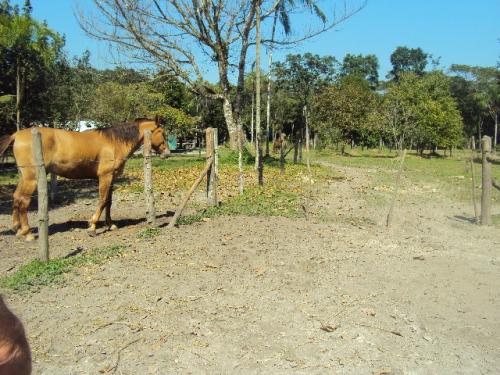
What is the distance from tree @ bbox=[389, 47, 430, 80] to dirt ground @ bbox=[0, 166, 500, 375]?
86455mm

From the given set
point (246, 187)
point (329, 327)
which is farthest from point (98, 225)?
point (329, 327)

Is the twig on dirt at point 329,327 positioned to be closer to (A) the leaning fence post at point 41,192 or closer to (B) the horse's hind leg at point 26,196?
(A) the leaning fence post at point 41,192

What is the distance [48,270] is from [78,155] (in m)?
2.90

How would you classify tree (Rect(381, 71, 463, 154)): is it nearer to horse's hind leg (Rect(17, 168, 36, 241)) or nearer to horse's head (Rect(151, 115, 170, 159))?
horse's head (Rect(151, 115, 170, 159))

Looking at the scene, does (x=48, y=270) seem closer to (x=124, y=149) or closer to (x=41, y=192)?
(x=41, y=192)

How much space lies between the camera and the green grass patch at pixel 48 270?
5551 mm

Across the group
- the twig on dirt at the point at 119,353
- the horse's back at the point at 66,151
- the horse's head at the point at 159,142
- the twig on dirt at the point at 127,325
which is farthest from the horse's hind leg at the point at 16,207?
the twig on dirt at the point at 119,353

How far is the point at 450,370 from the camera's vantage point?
152 inches

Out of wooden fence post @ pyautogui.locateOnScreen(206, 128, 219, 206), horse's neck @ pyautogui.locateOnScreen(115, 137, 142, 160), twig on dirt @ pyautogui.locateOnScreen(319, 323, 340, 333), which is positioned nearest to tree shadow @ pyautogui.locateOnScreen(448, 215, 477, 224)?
wooden fence post @ pyautogui.locateOnScreen(206, 128, 219, 206)

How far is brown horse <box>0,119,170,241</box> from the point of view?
25.7 ft

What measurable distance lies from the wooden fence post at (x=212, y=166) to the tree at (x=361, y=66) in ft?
209

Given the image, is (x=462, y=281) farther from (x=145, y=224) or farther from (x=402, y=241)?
(x=145, y=224)

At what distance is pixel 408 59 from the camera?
87.8m

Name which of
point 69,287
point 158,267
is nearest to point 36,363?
point 69,287
